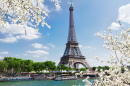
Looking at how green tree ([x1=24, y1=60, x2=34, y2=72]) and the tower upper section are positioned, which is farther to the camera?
the tower upper section

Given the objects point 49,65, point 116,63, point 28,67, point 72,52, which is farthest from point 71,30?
point 116,63

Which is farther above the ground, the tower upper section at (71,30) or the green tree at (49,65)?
the tower upper section at (71,30)

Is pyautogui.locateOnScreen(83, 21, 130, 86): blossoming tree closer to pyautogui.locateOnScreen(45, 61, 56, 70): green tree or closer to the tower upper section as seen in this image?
pyautogui.locateOnScreen(45, 61, 56, 70): green tree

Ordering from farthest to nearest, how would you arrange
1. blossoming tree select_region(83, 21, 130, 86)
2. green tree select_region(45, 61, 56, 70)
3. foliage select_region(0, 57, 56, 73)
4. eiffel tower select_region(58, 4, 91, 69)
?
eiffel tower select_region(58, 4, 91, 69)
green tree select_region(45, 61, 56, 70)
foliage select_region(0, 57, 56, 73)
blossoming tree select_region(83, 21, 130, 86)

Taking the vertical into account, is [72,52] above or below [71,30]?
below

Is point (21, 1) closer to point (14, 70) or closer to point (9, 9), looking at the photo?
point (9, 9)

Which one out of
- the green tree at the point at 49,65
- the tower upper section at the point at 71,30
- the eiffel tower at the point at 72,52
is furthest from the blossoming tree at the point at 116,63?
the tower upper section at the point at 71,30

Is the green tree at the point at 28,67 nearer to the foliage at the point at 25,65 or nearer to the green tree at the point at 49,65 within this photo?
the foliage at the point at 25,65

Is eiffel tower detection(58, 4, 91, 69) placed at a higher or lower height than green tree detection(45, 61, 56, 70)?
higher

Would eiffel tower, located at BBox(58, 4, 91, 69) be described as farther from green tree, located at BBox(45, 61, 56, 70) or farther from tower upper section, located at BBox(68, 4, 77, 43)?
green tree, located at BBox(45, 61, 56, 70)

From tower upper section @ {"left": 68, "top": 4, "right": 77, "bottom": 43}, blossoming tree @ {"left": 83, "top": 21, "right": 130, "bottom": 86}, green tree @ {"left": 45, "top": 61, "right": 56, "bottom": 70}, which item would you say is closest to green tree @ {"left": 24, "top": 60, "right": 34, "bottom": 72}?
green tree @ {"left": 45, "top": 61, "right": 56, "bottom": 70}

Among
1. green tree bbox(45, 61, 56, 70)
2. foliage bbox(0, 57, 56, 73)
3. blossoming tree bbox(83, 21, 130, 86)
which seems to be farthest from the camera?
green tree bbox(45, 61, 56, 70)

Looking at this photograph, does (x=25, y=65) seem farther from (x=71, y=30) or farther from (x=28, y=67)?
(x=71, y=30)

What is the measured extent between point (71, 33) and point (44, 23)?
230 feet
